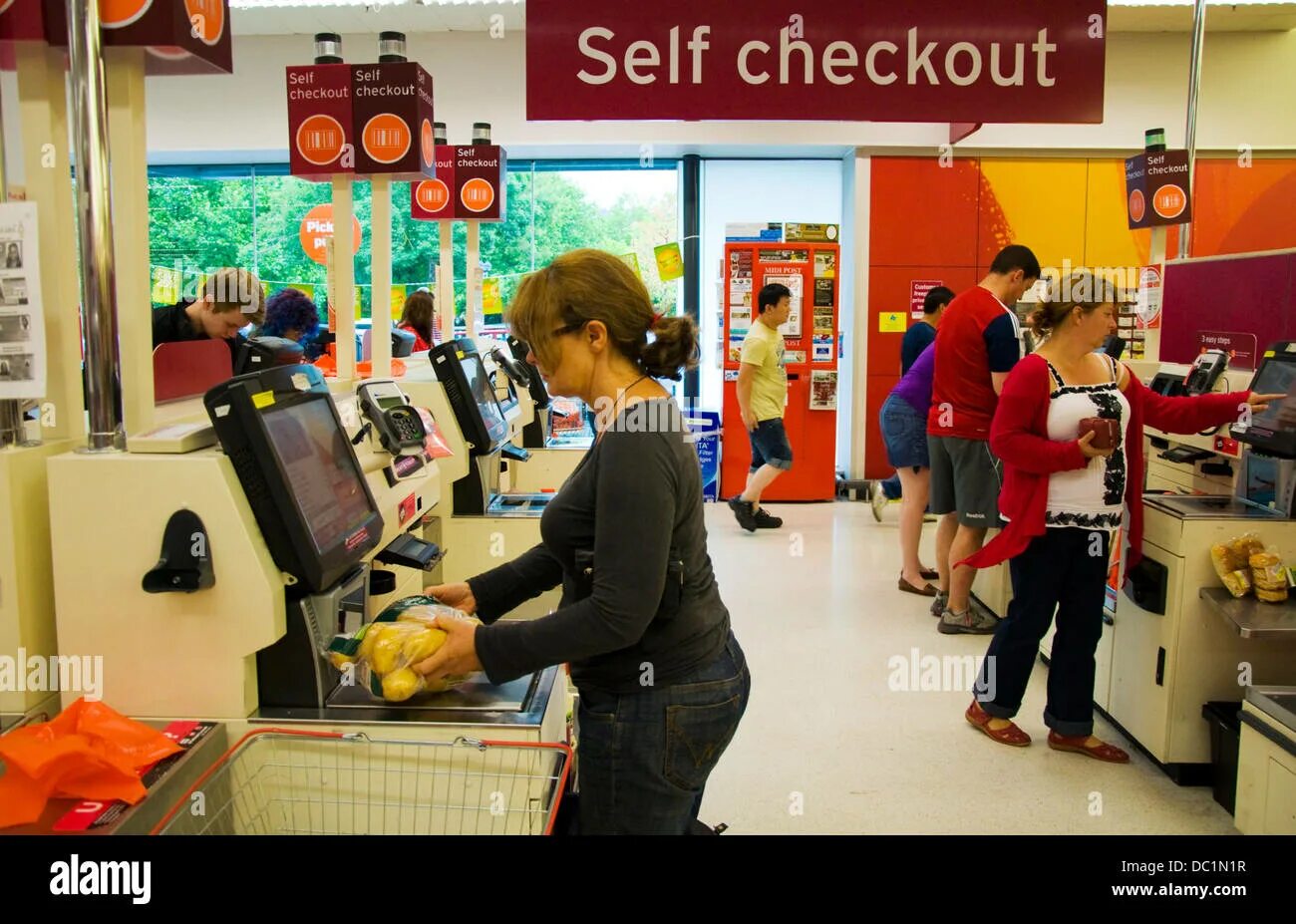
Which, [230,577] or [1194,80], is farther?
[1194,80]

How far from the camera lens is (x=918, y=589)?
19.4 ft

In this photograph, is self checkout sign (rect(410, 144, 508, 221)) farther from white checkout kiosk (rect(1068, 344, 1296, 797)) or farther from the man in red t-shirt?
white checkout kiosk (rect(1068, 344, 1296, 797))

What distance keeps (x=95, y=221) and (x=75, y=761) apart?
990 mm

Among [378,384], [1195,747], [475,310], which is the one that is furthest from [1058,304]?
[475,310]

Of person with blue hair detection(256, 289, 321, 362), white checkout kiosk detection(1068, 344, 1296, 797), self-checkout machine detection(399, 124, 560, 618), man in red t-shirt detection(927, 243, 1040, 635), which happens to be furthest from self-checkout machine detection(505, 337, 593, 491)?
white checkout kiosk detection(1068, 344, 1296, 797)

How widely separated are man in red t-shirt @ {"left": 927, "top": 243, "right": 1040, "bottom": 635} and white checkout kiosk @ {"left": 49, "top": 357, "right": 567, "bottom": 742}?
3.27 metres

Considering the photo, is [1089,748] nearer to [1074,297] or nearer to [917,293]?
[1074,297]

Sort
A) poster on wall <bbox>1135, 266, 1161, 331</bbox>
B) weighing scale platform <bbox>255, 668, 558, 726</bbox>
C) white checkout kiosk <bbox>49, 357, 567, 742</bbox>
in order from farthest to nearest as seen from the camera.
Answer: poster on wall <bbox>1135, 266, 1161, 331</bbox> < weighing scale platform <bbox>255, 668, 558, 726</bbox> < white checkout kiosk <bbox>49, 357, 567, 742</bbox>

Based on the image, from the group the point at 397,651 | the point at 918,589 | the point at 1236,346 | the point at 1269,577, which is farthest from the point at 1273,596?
the point at 397,651

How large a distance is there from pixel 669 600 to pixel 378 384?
1.26 meters

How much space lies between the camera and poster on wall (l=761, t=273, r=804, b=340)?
846 centimetres

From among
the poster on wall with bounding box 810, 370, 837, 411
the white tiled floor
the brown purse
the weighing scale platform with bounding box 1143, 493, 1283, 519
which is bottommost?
the white tiled floor

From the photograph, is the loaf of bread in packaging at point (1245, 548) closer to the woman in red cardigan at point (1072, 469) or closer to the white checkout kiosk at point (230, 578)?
the woman in red cardigan at point (1072, 469)

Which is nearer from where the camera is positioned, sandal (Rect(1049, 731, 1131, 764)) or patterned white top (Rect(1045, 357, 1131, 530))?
patterned white top (Rect(1045, 357, 1131, 530))
